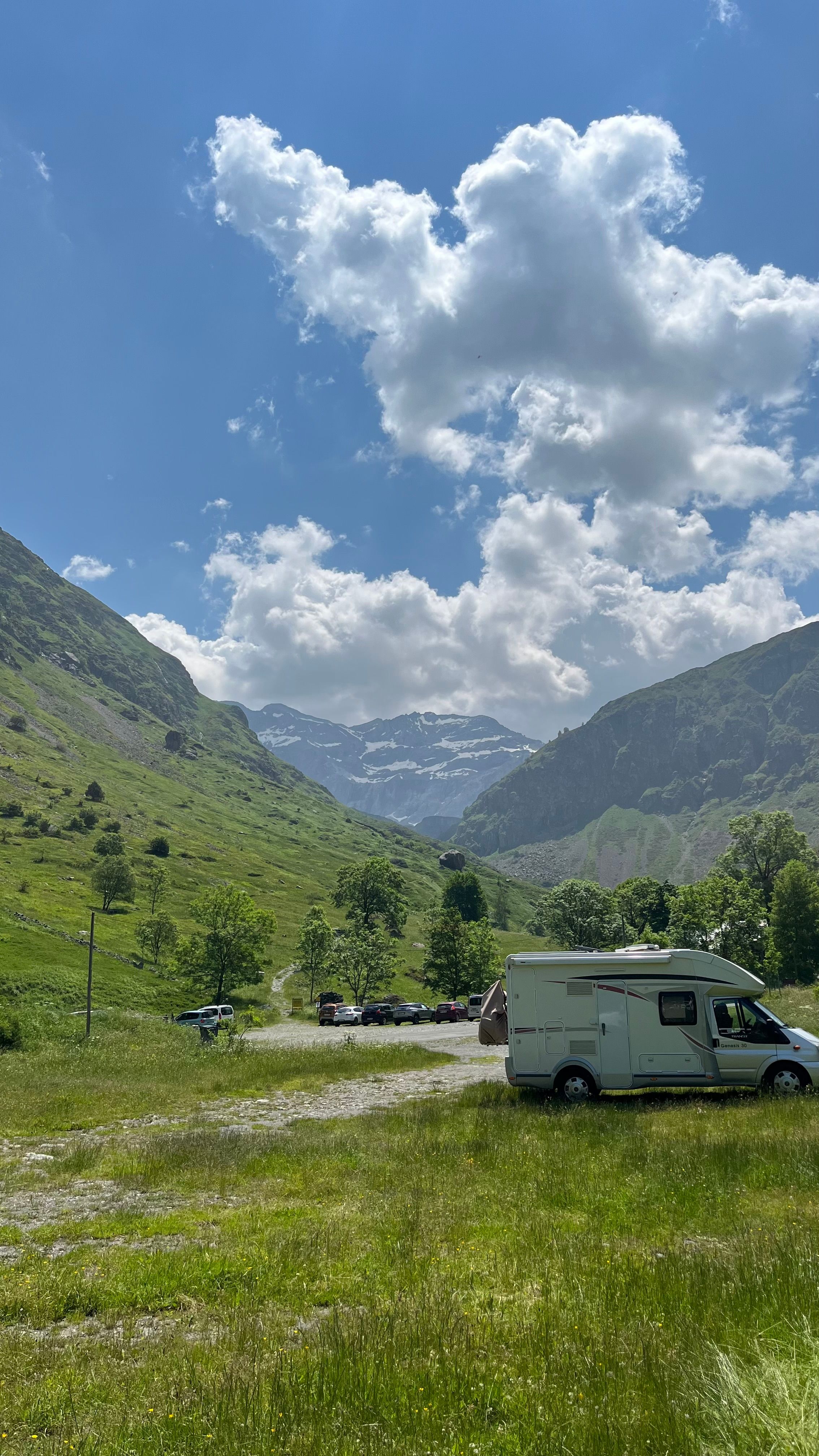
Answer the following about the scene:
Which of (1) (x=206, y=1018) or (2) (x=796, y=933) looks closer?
(1) (x=206, y=1018)

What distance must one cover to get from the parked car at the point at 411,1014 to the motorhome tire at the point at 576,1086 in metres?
55.3

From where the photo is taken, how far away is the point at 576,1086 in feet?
68.1

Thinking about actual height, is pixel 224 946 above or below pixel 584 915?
above

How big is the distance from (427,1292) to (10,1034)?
38720mm

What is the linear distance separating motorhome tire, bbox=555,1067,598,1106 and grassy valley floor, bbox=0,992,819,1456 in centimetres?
316

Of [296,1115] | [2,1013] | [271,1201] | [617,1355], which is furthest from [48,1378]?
[2,1013]

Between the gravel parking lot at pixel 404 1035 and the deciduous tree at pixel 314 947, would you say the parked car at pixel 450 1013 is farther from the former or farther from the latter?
the deciduous tree at pixel 314 947

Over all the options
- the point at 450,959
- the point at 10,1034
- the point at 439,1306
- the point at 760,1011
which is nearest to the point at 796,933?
the point at 450,959

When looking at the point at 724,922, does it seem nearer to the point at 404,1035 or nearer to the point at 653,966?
the point at 404,1035

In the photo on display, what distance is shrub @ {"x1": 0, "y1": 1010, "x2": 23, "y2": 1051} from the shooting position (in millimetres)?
38031

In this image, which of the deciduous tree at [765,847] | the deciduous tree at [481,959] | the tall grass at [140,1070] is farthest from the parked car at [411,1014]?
the deciduous tree at [765,847]

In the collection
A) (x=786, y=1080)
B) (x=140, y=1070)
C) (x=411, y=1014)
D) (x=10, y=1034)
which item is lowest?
(x=411, y=1014)

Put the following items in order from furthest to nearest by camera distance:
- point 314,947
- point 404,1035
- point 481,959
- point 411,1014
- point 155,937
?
1. point 314,947
2. point 481,959
3. point 155,937
4. point 411,1014
5. point 404,1035

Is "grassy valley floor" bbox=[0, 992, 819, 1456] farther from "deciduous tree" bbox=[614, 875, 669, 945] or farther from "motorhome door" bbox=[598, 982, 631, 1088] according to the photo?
"deciduous tree" bbox=[614, 875, 669, 945]
